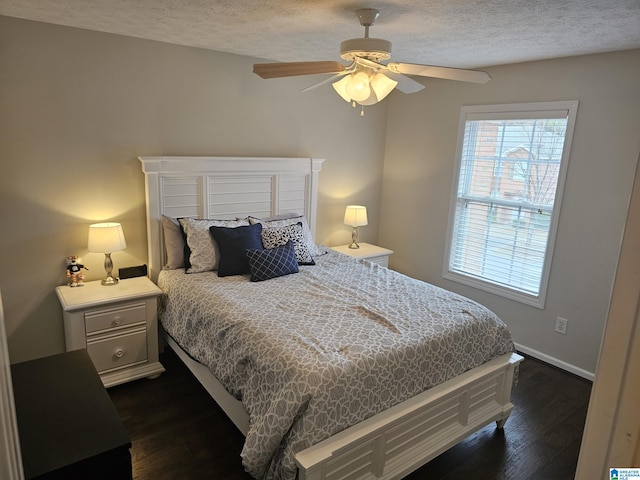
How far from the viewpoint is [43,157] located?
112 inches

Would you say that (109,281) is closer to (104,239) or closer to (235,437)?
(104,239)

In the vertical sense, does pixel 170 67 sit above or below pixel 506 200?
above

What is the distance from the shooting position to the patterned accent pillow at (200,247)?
10.3 ft

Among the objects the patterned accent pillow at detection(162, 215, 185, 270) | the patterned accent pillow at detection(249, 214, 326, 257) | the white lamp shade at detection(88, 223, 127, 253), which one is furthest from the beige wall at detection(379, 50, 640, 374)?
the white lamp shade at detection(88, 223, 127, 253)

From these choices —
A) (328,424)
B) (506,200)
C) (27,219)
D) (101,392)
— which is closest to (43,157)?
(27,219)

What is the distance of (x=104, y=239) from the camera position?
2.89 meters

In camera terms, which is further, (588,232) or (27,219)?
(588,232)

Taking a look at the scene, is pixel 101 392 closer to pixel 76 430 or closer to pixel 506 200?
pixel 76 430

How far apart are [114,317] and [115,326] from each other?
7cm

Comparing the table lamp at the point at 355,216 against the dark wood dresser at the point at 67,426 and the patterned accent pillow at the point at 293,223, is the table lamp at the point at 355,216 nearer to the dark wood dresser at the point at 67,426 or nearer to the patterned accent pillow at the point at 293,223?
the patterned accent pillow at the point at 293,223

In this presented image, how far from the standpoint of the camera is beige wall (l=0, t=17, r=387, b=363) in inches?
108

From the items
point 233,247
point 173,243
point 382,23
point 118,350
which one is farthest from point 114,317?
point 382,23

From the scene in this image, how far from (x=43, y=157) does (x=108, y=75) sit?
71cm

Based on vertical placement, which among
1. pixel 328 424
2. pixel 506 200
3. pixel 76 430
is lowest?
pixel 328 424
